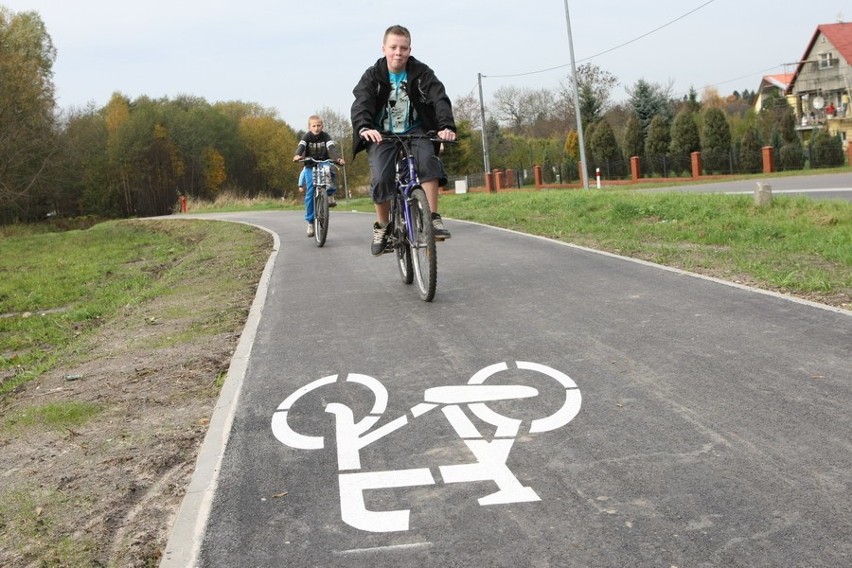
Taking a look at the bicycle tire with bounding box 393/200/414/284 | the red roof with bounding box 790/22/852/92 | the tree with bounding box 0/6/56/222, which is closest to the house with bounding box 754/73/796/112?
the red roof with bounding box 790/22/852/92

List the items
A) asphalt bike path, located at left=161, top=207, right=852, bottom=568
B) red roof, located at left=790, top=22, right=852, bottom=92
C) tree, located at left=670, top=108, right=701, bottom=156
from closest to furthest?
asphalt bike path, located at left=161, top=207, right=852, bottom=568
tree, located at left=670, top=108, right=701, bottom=156
red roof, located at left=790, top=22, right=852, bottom=92

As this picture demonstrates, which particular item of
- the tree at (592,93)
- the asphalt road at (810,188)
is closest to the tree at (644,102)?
the tree at (592,93)

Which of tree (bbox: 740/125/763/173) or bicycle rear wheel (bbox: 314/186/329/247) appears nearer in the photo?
bicycle rear wheel (bbox: 314/186/329/247)

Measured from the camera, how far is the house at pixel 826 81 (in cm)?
7319

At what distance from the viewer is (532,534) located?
10.6ft

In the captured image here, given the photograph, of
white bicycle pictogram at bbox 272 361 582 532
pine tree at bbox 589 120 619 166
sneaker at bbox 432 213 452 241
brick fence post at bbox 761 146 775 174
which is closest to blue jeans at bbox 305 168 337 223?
sneaker at bbox 432 213 452 241

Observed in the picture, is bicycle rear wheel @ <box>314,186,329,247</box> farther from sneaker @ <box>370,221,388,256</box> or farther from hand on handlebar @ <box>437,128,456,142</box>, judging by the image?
hand on handlebar @ <box>437,128,456,142</box>

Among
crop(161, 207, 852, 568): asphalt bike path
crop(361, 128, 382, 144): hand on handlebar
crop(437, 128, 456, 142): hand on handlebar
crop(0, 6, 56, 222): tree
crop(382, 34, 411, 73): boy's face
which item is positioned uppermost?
crop(0, 6, 56, 222): tree

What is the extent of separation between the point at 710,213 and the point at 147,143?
249 ft

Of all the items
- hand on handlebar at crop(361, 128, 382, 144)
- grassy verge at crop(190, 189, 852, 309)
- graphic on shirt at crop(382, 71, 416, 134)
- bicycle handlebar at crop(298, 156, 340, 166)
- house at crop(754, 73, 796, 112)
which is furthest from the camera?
house at crop(754, 73, 796, 112)

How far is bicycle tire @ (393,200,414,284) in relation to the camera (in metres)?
8.46

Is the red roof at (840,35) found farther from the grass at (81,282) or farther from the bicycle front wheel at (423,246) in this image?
the bicycle front wheel at (423,246)

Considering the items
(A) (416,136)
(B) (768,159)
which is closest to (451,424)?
(A) (416,136)

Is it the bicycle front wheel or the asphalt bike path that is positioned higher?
the bicycle front wheel
